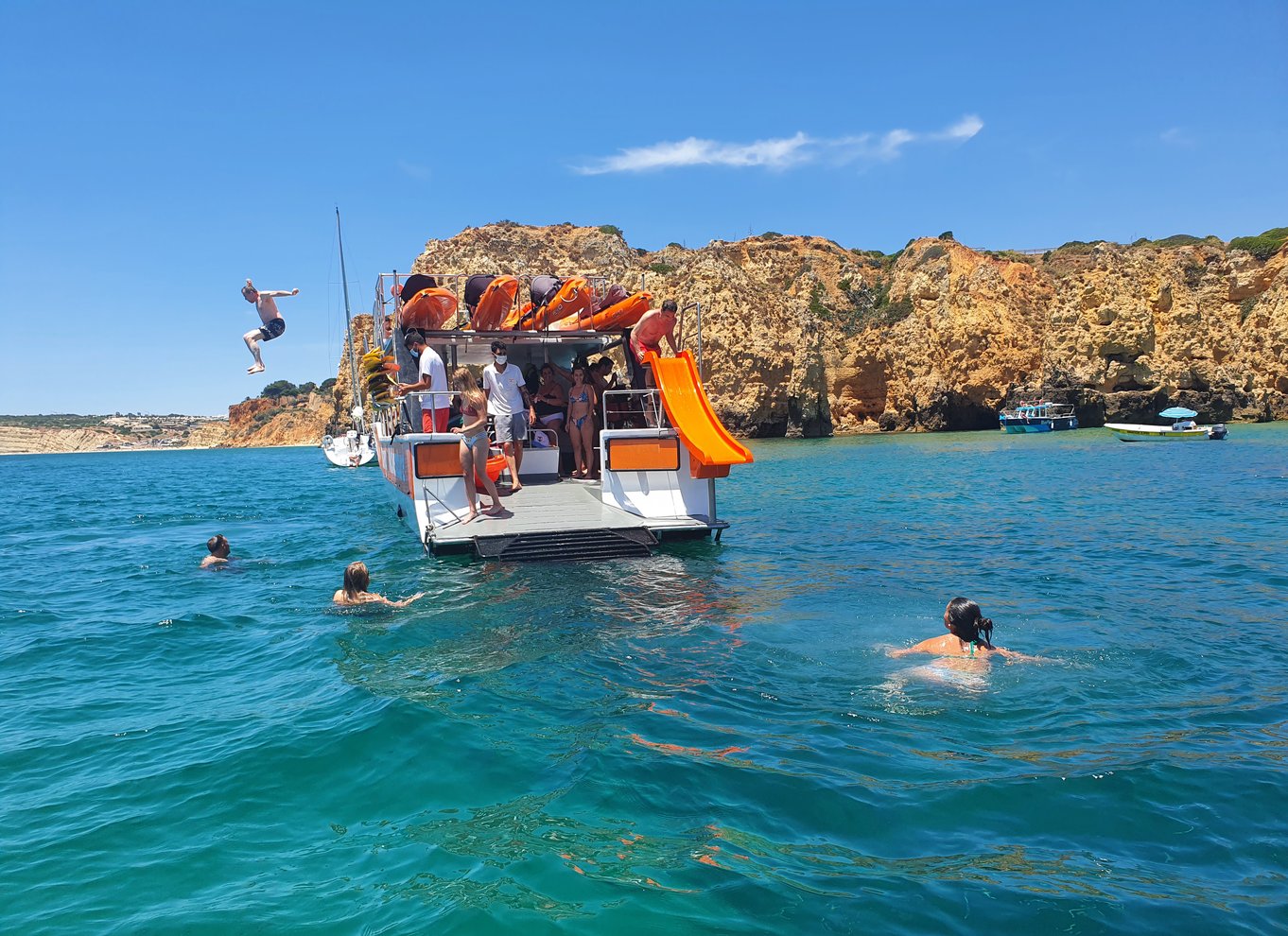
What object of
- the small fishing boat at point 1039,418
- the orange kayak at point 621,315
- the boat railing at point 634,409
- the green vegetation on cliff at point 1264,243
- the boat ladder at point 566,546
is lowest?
the boat ladder at point 566,546

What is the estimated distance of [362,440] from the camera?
48.1 meters

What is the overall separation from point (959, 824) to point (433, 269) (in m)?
67.3

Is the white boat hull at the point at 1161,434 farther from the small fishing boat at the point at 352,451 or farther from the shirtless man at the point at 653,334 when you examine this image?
the small fishing boat at the point at 352,451

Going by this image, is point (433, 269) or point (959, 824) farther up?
point (433, 269)

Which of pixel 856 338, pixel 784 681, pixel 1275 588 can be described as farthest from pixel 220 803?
pixel 856 338

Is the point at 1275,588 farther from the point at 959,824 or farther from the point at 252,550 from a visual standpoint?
the point at 252,550

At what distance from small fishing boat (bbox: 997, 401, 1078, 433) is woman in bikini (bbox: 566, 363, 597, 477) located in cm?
4168

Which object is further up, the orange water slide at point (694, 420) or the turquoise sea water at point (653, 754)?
the orange water slide at point (694, 420)

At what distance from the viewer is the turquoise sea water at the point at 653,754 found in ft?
10.8

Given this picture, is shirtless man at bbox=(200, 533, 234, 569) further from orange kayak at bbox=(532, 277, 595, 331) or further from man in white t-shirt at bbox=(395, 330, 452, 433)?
orange kayak at bbox=(532, 277, 595, 331)

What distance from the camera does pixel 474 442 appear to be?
10703 millimetres

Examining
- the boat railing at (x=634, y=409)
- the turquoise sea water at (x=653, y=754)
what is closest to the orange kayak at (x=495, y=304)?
the boat railing at (x=634, y=409)

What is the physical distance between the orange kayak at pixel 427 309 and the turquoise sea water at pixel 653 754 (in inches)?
188

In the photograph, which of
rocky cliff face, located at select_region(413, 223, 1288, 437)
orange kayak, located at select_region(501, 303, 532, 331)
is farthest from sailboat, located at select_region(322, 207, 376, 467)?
orange kayak, located at select_region(501, 303, 532, 331)
